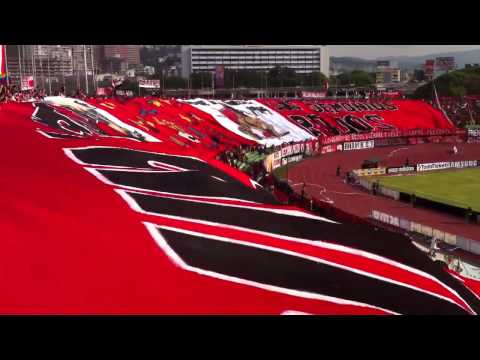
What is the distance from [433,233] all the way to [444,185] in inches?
621

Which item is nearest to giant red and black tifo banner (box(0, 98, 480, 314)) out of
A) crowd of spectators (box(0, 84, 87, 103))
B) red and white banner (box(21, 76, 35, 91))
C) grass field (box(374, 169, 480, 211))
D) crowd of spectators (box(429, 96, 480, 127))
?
crowd of spectators (box(0, 84, 87, 103))

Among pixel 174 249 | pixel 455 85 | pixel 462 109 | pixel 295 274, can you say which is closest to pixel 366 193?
pixel 295 274

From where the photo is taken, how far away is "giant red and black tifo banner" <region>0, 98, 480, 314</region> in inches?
294

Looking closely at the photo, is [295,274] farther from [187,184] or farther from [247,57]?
[247,57]

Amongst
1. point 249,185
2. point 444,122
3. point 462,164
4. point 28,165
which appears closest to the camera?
point 28,165

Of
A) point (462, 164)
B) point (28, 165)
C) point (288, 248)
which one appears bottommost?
point (462, 164)

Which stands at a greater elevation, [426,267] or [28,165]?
[28,165]

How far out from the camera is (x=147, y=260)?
798cm

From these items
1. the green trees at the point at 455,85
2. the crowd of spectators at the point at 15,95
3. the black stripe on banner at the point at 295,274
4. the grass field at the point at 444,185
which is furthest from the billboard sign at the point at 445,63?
the black stripe on banner at the point at 295,274

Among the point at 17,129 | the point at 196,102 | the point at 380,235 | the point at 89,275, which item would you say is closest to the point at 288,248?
the point at 380,235

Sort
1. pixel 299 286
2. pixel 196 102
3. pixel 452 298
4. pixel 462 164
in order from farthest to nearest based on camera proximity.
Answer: pixel 196 102 → pixel 462 164 → pixel 452 298 → pixel 299 286

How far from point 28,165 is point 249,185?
4.92 metres

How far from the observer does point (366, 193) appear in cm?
3372

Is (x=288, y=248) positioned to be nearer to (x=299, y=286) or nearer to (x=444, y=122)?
(x=299, y=286)
